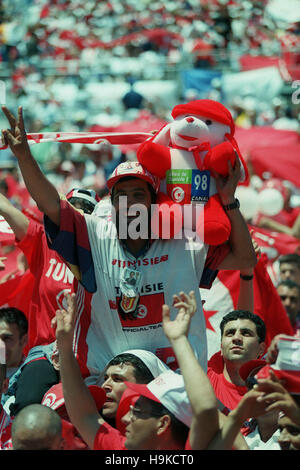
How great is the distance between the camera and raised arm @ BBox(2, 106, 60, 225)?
3.08 meters

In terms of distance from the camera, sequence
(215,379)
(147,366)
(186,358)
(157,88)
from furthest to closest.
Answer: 1. (157,88)
2. (215,379)
3. (147,366)
4. (186,358)

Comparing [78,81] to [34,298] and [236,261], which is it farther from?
[236,261]

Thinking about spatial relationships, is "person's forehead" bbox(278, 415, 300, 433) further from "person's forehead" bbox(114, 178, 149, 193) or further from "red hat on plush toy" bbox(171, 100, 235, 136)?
"red hat on plush toy" bbox(171, 100, 235, 136)

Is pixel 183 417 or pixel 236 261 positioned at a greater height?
pixel 236 261

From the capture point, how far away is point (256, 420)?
366 centimetres

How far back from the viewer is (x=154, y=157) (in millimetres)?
3363

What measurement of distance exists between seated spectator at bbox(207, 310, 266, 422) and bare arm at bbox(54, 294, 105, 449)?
935mm

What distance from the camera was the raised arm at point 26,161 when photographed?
308 centimetres

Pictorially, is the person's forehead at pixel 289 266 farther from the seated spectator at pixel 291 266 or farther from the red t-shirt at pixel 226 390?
the red t-shirt at pixel 226 390

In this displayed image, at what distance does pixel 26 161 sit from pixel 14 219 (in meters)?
1.28

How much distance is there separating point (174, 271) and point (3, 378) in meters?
1.50

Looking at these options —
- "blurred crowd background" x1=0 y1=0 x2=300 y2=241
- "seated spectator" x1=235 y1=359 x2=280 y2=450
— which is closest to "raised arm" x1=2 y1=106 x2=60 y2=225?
"seated spectator" x1=235 y1=359 x2=280 y2=450

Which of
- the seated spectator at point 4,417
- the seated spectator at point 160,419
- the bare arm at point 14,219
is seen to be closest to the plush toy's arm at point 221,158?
the seated spectator at point 160,419

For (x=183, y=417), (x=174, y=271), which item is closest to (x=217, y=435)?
(x=183, y=417)
